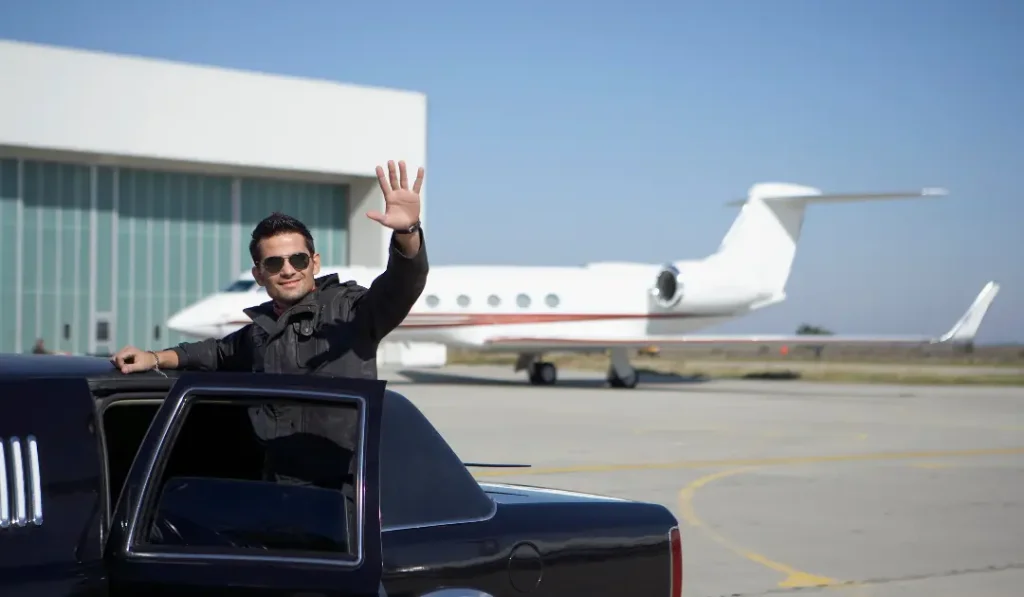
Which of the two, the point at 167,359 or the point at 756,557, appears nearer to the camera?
the point at 167,359

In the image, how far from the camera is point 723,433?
17.4m

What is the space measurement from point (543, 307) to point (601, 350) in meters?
1.81

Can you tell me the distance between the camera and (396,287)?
359cm

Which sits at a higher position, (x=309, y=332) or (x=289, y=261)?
(x=289, y=261)

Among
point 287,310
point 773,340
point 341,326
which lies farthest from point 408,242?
point 773,340

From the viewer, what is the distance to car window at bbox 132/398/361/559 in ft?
9.96

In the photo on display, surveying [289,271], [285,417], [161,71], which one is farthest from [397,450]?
[161,71]

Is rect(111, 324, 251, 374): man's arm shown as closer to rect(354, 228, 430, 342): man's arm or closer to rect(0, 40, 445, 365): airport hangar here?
rect(354, 228, 430, 342): man's arm

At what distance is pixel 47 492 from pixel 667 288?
92.4 ft

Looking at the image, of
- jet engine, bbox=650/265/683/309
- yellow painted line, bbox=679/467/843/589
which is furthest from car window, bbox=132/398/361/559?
jet engine, bbox=650/265/683/309

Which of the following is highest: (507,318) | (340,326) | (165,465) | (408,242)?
(408,242)

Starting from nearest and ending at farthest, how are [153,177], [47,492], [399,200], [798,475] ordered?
[47,492], [399,200], [798,475], [153,177]

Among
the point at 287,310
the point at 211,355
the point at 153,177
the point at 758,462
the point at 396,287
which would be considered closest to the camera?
the point at 396,287

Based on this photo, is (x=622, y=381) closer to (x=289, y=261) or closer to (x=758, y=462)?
(x=758, y=462)
